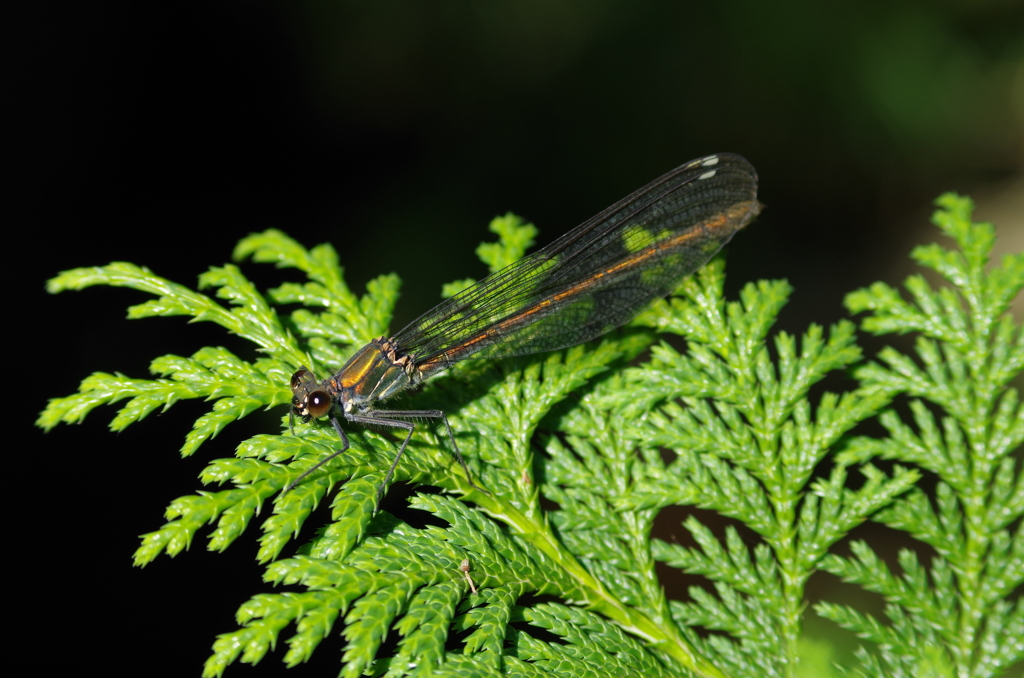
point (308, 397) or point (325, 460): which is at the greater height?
point (308, 397)

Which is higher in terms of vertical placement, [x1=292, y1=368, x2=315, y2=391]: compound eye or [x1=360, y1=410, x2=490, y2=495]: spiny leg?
[x1=292, y1=368, x2=315, y2=391]: compound eye

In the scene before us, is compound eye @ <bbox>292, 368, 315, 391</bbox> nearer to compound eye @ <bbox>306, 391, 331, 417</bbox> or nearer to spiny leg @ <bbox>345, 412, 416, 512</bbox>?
compound eye @ <bbox>306, 391, 331, 417</bbox>

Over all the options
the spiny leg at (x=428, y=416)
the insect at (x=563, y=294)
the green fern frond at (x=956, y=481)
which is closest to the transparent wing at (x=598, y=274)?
the insect at (x=563, y=294)

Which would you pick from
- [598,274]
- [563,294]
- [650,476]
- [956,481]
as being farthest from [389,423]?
[956,481]

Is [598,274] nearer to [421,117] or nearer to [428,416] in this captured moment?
[428,416]

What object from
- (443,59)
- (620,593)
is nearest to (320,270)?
(620,593)

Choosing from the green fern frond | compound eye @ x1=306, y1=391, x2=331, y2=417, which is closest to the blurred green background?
compound eye @ x1=306, y1=391, x2=331, y2=417

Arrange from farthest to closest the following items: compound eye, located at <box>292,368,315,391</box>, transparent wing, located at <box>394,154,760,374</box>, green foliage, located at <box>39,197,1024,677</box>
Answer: transparent wing, located at <box>394,154,760,374</box> → compound eye, located at <box>292,368,315,391</box> → green foliage, located at <box>39,197,1024,677</box>

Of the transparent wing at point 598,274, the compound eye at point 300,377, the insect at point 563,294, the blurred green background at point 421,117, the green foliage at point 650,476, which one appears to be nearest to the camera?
the green foliage at point 650,476

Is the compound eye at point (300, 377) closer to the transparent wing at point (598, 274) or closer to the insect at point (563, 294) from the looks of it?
the insect at point (563, 294)
